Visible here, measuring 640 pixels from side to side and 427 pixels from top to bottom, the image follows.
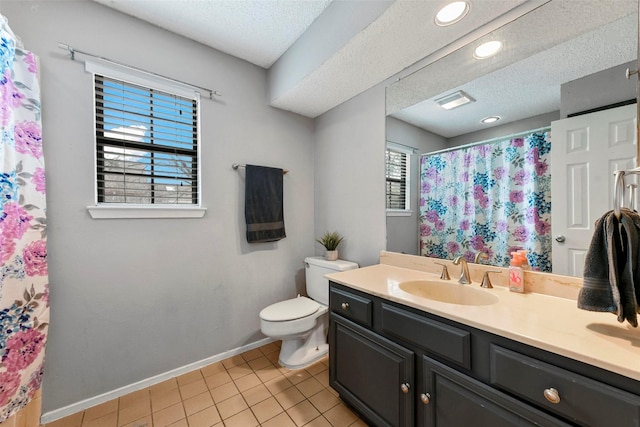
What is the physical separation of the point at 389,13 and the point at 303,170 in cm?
149

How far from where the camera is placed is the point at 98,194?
5.06 ft

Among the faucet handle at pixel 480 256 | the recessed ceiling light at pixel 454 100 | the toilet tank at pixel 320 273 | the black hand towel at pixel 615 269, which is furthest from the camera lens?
the toilet tank at pixel 320 273

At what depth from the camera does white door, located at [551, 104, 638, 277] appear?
1.00 meters

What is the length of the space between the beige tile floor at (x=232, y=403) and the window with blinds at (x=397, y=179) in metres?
1.38

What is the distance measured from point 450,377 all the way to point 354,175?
1.54 m

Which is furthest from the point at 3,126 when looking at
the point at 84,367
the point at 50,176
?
the point at 84,367

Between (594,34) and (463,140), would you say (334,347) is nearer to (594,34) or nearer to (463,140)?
(463,140)

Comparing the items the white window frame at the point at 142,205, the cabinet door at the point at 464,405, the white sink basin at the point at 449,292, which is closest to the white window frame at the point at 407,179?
the white sink basin at the point at 449,292

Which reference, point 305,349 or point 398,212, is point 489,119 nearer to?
point 398,212

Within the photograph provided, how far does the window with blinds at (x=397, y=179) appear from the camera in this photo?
1.79m

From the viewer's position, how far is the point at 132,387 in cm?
164

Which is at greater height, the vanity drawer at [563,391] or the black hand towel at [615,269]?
the black hand towel at [615,269]

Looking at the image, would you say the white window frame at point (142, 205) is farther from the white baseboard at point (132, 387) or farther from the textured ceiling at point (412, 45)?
the white baseboard at point (132, 387)

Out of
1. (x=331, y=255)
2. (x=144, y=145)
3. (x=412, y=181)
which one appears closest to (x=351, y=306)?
(x=331, y=255)
